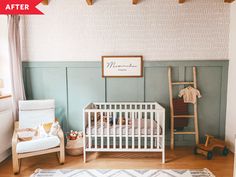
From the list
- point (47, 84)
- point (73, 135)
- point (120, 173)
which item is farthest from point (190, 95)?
point (47, 84)

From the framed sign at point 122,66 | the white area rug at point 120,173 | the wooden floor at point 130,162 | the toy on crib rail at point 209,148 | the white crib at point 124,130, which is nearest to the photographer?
the white area rug at point 120,173

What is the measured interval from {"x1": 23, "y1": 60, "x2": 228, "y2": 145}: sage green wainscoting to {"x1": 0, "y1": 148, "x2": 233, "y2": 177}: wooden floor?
1.77ft

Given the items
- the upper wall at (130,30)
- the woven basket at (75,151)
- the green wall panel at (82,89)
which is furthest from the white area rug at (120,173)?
the upper wall at (130,30)

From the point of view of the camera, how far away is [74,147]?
3189 millimetres

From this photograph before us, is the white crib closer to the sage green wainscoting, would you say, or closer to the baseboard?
the sage green wainscoting

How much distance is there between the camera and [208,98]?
351cm

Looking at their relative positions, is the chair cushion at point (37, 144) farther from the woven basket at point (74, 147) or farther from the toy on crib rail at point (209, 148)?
the toy on crib rail at point (209, 148)

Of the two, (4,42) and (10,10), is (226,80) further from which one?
(4,42)

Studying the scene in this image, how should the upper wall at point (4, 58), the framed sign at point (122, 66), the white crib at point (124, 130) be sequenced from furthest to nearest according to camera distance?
the framed sign at point (122, 66) → the upper wall at point (4, 58) → the white crib at point (124, 130)

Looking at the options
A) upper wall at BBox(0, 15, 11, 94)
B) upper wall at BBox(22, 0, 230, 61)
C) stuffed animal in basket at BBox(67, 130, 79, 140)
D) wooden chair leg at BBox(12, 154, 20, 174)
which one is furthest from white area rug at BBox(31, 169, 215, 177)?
upper wall at BBox(22, 0, 230, 61)

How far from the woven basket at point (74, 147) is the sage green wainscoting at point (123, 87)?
43cm

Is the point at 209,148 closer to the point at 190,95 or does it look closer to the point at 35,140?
the point at 190,95

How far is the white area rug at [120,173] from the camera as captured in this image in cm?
259

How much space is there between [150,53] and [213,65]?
105cm
